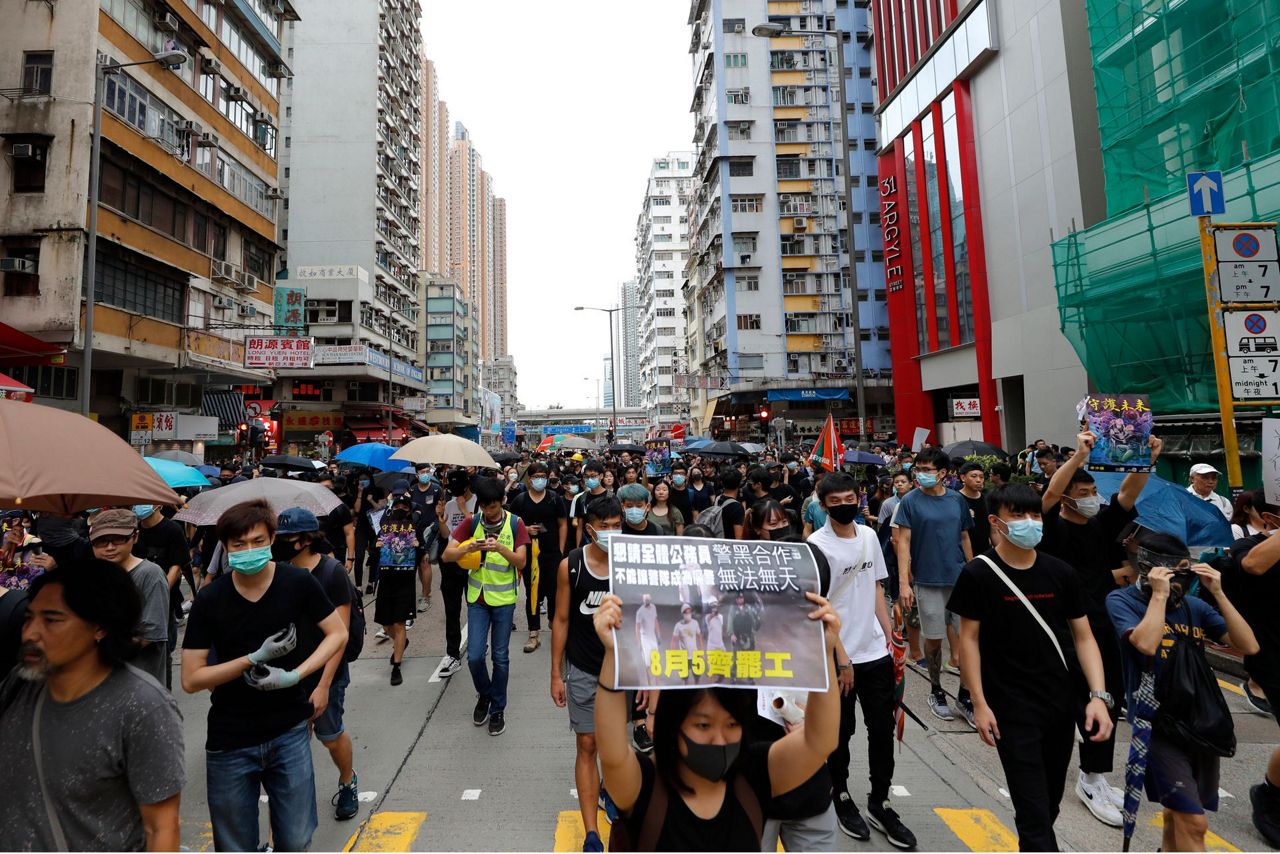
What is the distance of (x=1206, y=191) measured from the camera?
24.0 ft

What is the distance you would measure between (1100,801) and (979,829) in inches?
31.1

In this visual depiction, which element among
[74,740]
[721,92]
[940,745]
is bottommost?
[940,745]

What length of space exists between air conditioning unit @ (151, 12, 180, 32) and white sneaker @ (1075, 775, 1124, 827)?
83.1 ft

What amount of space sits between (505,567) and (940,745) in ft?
11.5

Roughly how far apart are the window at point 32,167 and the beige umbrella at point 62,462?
1769 centimetres

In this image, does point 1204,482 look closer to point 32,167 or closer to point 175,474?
point 175,474

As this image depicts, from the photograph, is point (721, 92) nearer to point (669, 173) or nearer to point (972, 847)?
point (669, 173)

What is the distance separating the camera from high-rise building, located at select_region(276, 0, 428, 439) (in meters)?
37.5

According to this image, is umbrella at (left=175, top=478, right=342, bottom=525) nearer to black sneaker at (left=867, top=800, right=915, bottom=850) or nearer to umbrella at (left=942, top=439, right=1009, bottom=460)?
black sneaker at (left=867, top=800, right=915, bottom=850)

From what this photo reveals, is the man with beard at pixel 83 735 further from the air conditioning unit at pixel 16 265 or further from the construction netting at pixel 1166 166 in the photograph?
the air conditioning unit at pixel 16 265

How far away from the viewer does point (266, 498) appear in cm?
539

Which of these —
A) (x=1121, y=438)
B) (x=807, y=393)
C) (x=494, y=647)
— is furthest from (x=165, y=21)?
(x=807, y=393)

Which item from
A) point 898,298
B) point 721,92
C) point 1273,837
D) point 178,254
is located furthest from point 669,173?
point 1273,837

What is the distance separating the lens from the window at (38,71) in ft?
50.2
